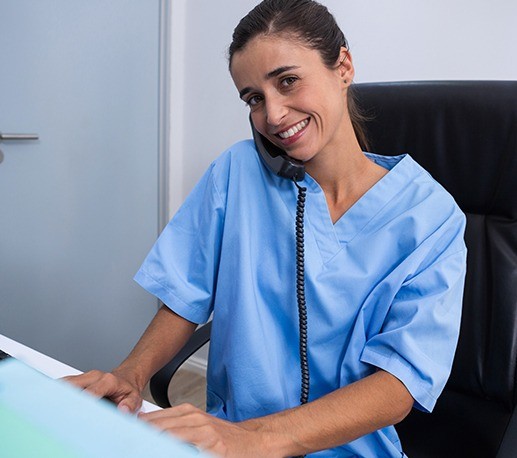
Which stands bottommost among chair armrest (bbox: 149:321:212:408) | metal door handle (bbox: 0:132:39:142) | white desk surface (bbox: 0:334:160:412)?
chair armrest (bbox: 149:321:212:408)

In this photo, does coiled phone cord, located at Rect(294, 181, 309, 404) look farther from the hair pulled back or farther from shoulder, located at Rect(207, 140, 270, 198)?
the hair pulled back

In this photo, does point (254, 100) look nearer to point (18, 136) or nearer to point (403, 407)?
point (403, 407)

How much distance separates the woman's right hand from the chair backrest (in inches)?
20.7

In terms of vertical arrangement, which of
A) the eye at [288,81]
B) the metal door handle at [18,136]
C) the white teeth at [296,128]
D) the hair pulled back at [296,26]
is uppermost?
the hair pulled back at [296,26]

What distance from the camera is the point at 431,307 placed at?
2.35 feet

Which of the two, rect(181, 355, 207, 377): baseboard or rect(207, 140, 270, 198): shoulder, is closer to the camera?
rect(207, 140, 270, 198): shoulder

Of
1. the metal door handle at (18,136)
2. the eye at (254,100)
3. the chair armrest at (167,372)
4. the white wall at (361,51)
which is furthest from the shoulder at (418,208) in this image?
the metal door handle at (18,136)

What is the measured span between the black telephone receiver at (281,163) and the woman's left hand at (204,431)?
1.31ft

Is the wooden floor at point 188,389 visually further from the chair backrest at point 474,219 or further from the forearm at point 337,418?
the forearm at point 337,418

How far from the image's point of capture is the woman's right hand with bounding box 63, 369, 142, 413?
1.95 ft

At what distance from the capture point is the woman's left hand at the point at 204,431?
1.66ft

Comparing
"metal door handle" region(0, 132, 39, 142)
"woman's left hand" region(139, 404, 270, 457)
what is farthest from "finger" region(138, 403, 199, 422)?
"metal door handle" region(0, 132, 39, 142)

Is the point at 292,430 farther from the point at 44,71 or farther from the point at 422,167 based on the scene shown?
the point at 44,71

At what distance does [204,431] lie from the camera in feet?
1.73
